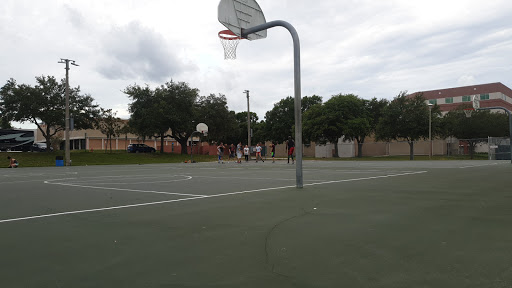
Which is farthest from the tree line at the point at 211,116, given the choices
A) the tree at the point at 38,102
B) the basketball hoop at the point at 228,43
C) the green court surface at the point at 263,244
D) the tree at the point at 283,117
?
the green court surface at the point at 263,244

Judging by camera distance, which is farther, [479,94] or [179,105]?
[479,94]

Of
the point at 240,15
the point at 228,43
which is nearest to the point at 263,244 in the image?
the point at 240,15

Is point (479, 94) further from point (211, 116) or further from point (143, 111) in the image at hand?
point (143, 111)

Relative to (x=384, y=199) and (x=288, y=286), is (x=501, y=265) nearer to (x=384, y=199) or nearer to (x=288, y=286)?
A: (x=288, y=286)

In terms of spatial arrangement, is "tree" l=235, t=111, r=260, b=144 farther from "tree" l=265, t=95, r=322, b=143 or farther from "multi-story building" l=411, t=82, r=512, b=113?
"multi-story building" l=411, t=82, r=512, b=113

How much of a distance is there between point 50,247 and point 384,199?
5.62m

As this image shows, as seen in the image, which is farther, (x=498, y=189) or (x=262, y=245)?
(x=498, y=189)

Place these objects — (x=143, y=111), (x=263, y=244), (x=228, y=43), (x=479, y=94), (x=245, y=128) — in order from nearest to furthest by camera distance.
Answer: (x=263, y=244)
(x=228, y=43)
(x=143, y=111)
(x=479, y=94)
(x=245, y=128)

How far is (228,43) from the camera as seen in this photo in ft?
40.9

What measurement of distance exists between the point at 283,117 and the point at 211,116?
17.4m

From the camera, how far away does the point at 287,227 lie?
4570mm

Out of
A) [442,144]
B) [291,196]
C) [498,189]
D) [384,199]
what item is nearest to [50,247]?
[291,196]

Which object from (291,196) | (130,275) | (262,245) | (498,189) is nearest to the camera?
(130,275)

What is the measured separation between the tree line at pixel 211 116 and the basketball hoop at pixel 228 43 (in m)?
32.8
